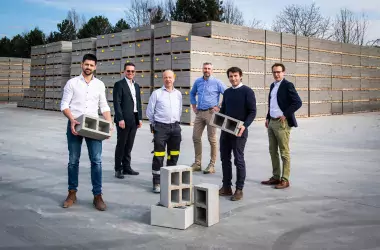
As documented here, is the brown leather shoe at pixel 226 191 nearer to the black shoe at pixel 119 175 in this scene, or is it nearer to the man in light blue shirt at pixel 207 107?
the man in light blue shirt at pixel 207 107

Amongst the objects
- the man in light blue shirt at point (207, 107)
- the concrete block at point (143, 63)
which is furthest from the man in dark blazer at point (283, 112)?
the concrete block at point (143, 63)

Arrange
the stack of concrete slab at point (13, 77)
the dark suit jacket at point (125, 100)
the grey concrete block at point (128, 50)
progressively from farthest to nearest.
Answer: the stack of concrete slab at point (13, 77) → the grey concrete block at point (128, 50) → the dark suit jacket at point (125, 100)

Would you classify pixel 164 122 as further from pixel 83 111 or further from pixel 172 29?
pixel 172 29

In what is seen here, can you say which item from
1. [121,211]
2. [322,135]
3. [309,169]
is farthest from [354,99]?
[121,211]

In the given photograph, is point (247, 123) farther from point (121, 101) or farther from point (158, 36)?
point (158, 36)

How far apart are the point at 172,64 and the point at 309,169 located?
331 inches

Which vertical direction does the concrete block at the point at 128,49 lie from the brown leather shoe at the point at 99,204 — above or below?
above

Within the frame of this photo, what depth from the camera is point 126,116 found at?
6.43 metres

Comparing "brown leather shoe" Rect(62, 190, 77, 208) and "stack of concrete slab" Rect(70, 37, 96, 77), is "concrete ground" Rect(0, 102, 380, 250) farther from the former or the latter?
"stack of concrete slab" Rect(70, 37, 96, 77)

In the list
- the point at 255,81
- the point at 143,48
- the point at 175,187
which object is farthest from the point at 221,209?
the point at 143,48

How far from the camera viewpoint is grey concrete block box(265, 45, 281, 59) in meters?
16.1

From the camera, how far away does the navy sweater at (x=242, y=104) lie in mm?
Result: 5141

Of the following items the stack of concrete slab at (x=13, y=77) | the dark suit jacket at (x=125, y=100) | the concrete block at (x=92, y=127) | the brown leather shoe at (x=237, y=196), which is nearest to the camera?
the concrete block at (x=92, y=127)

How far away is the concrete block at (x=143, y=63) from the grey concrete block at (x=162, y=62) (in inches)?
14.5
